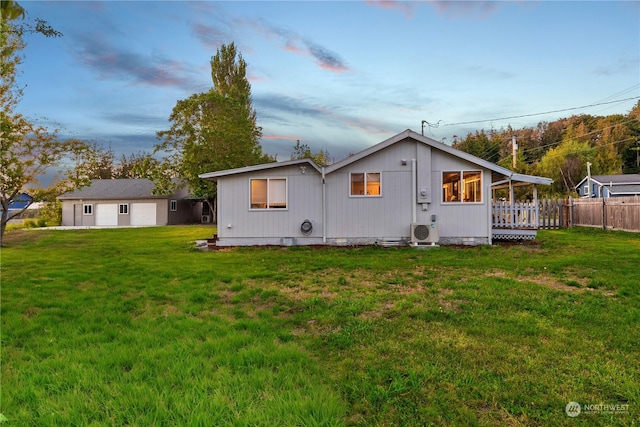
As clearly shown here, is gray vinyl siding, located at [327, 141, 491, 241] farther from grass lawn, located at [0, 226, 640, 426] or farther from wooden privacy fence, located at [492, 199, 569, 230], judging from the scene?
grass lawn, located at [0, 226, 640, 426]

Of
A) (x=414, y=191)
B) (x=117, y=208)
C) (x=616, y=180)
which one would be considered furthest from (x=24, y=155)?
(x=616, y=180)

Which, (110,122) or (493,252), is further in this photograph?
(110,122)

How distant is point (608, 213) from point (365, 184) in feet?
39.2

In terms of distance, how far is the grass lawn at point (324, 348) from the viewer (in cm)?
243

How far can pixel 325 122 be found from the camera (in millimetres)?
26281

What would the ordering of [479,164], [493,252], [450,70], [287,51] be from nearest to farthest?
[493,252] → [479,164] → [287,51] → [450,70]

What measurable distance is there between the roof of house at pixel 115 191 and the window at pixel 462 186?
2386 cm

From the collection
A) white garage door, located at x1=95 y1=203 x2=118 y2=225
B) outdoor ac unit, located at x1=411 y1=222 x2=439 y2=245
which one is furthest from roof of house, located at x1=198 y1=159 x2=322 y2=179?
white garage door, located at x1=95 y1=203 x2=118 y2=225

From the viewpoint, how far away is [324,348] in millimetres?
3574

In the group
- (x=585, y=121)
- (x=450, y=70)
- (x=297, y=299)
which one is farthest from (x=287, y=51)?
(x=585, y=121)

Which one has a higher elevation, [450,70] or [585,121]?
[585,121]

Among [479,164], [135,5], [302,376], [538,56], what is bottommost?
[302,376]

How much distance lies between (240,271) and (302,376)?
519cm

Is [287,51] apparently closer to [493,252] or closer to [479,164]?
[479,164]
